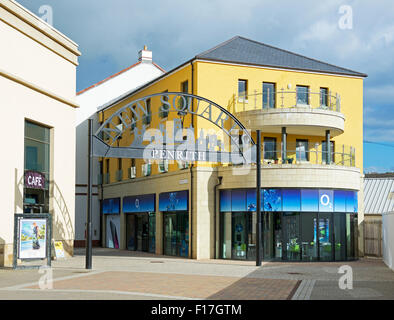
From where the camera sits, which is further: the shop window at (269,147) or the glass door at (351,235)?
the shop window at (269,147)

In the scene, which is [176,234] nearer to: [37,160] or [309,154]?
[309,154]

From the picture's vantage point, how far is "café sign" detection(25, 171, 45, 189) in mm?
23970

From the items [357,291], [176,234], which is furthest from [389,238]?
[176,234]

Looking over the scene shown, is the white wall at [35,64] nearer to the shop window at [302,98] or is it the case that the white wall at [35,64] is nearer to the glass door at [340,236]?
the shop window at [302,98]

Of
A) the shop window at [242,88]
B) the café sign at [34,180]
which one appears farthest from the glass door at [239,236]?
the café sign at [34,180]

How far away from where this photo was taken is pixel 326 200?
86.9ft

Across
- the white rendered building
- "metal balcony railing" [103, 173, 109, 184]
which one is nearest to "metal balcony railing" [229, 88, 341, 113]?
the white rendered building

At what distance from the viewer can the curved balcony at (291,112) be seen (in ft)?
90.2

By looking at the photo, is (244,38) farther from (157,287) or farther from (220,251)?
(157,287)

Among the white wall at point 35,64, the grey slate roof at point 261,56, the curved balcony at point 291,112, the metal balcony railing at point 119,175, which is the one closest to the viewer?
the white wall at point 35,64

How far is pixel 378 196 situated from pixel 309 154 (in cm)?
700

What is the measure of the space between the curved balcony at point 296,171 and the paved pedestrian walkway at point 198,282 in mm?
4078

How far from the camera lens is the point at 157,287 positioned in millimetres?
15305
